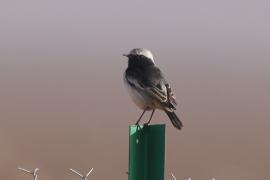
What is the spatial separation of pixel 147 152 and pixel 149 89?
3.11m

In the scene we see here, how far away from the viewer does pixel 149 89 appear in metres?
7.27

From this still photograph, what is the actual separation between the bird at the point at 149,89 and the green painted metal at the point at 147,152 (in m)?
2.50

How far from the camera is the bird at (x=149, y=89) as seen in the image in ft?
23.4

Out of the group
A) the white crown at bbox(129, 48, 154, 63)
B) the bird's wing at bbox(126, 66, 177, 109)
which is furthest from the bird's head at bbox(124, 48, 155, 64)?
the bird's wing at bbox(126, 66, 177, 109)

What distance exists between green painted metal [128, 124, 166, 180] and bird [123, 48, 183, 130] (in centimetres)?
250

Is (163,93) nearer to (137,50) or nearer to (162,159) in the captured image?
(137,50)

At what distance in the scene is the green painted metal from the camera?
13.6ft

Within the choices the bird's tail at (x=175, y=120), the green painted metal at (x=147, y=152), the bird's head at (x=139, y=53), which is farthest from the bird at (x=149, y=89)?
the green painted metal at (x=147, y=152)

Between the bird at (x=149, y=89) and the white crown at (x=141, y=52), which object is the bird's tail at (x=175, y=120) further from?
the white crown at (x=141, y=52)

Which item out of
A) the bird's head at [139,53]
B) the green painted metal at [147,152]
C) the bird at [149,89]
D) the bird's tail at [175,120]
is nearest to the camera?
the green painted metal at [147,152]

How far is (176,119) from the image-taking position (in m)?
6.67

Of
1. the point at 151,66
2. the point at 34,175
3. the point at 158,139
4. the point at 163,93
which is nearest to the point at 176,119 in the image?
the point at 163,93

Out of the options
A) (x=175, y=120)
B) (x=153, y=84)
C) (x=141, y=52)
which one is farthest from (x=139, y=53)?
(x=175, y=120)

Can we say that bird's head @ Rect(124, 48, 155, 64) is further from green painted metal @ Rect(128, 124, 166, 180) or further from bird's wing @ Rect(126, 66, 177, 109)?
green painted metal @ Rect(128, 124, 166, 180)
